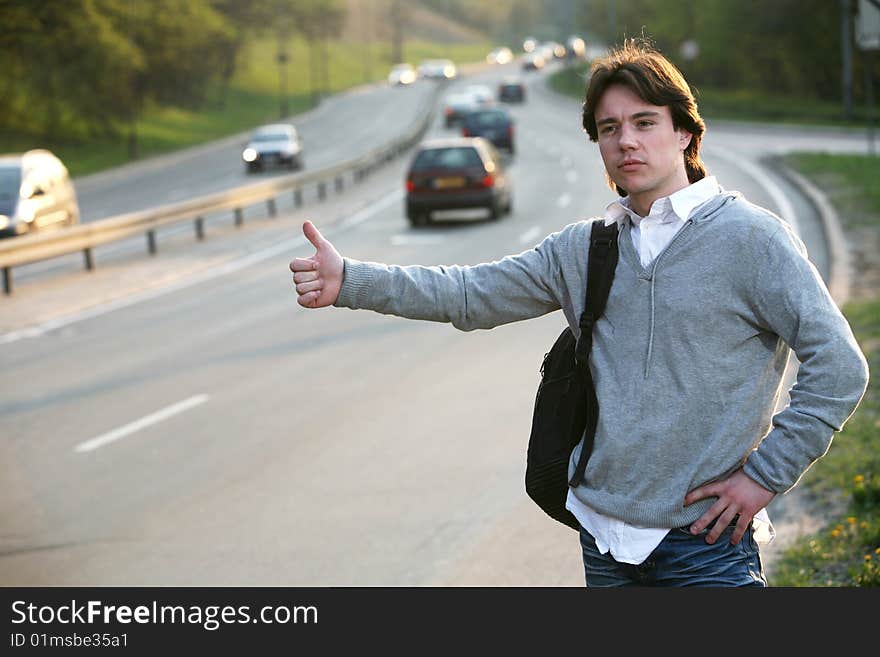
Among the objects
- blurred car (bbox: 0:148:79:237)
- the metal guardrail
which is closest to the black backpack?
the metal guardrail

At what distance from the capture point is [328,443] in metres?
9.85

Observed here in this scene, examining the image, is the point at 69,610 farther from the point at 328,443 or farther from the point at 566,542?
the point at 328,443

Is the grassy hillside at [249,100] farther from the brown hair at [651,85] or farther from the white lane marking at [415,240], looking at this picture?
the brown hair at [651,85]

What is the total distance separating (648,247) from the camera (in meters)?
3.43

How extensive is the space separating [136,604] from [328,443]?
6.26m

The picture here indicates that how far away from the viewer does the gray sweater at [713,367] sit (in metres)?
3.22

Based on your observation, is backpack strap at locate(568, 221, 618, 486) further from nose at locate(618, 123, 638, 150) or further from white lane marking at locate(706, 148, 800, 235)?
white lane marking at locate(706, 148, 800, 235)

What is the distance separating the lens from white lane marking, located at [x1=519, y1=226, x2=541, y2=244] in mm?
23228

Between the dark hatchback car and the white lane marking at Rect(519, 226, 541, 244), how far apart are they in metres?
1.99

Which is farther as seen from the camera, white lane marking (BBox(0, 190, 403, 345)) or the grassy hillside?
the grassy hillside

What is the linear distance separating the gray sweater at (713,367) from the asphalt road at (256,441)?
3442 millimetres

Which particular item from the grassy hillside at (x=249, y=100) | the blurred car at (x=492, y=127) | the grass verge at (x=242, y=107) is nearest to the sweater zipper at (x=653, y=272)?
the blurred car at (x=492, y=127)

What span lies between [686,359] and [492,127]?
156 feet

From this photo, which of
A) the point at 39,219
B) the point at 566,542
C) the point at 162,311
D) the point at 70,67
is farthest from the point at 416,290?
the point at 70,67
